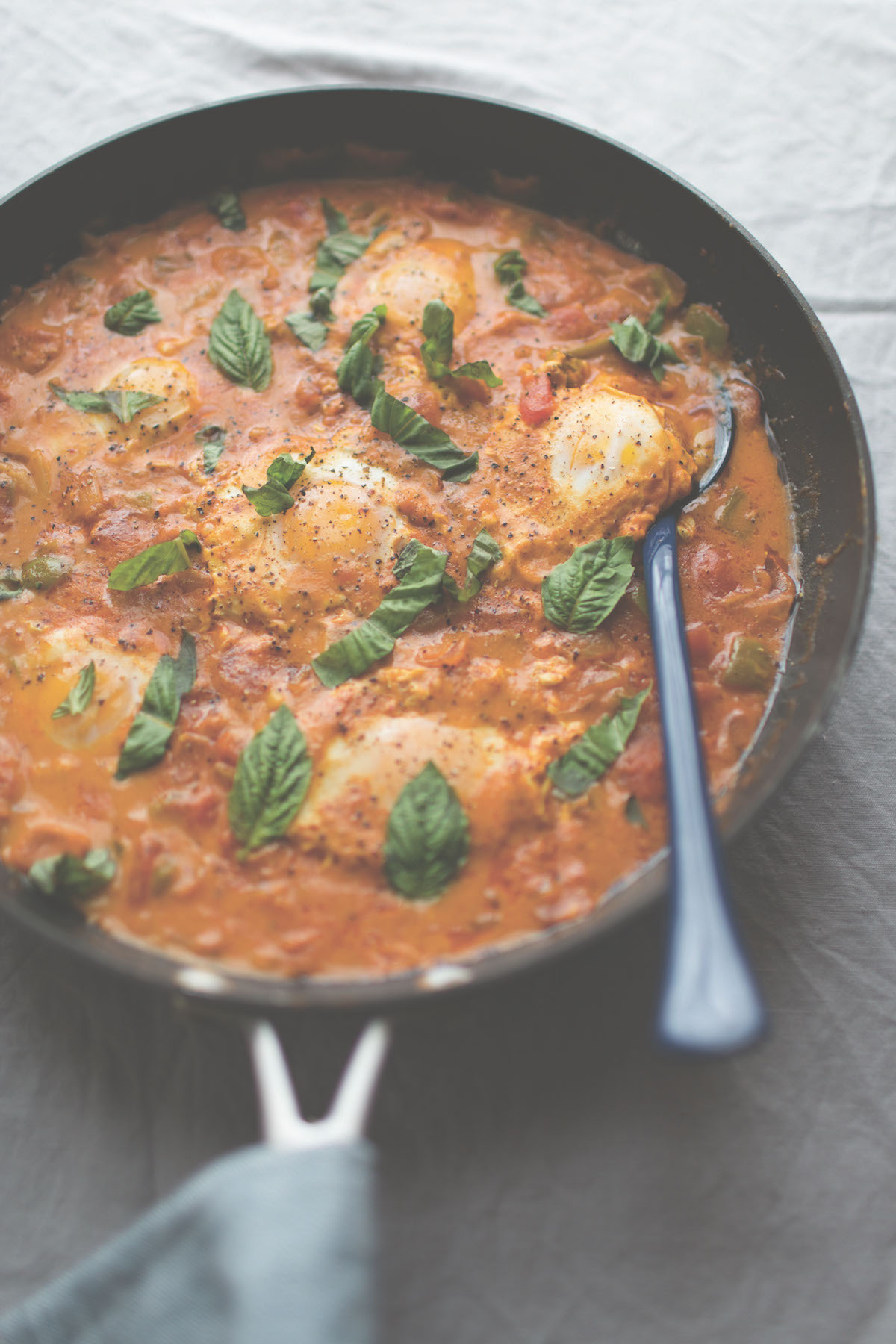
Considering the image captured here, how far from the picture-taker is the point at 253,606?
12.1 feet

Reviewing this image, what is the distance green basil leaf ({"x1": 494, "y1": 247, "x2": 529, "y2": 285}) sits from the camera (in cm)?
430

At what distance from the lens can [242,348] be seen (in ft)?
13.5

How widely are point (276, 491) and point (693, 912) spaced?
200cm

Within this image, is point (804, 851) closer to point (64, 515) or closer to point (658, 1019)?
point (658, 1019)

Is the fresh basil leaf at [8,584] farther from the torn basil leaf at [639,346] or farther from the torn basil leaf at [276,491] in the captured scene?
the torn basil leaf at [639,346]

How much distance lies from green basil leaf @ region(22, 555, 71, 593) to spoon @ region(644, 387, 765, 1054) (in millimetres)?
2087

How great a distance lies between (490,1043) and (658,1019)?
3.11 feet

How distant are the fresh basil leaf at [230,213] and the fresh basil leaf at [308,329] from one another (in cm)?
63

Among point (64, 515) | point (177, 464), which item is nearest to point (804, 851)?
point (177, 464)

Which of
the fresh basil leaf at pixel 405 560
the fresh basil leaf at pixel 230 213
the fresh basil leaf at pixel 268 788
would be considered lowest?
the fresh basil leaf at pixel 268 788

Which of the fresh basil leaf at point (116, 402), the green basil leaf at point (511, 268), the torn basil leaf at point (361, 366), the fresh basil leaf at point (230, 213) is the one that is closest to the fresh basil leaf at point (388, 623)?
the torn basil leaf at point (361, 366)

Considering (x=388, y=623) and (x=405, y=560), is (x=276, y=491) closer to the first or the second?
(x=405, y=560)

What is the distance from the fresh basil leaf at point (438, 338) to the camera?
402 centimetres

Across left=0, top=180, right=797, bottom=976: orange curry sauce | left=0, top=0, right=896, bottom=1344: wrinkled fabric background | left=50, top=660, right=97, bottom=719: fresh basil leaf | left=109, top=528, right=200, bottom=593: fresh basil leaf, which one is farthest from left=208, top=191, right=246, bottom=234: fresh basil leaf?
left=0, top=0, right=896, bottom=1344: wrinkled fabric background
